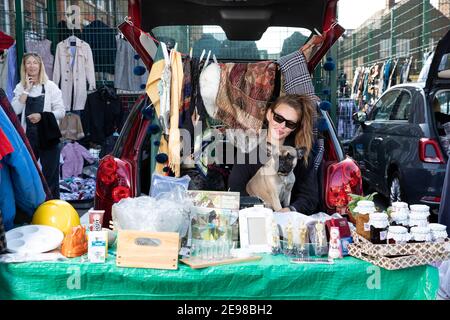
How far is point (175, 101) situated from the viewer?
10.3ft

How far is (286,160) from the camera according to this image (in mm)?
3158

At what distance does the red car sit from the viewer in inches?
127

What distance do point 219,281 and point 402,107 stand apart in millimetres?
4747

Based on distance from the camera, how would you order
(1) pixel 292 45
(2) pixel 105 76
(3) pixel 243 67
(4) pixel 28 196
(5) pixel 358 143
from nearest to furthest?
(4) pixel 28 196 → (3) pixel 243 67 → (1) pixel 292 45 → (5) pixel 358 143 → (2) pixel 105 76

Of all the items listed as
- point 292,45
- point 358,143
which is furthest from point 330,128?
point 358,143

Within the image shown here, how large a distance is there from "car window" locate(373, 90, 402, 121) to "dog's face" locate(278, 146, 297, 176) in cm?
382

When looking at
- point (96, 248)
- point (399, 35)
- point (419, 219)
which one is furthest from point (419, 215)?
point (399, 35)

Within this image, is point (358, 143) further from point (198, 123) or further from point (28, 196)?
point (28, 196)

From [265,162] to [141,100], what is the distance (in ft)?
3.11

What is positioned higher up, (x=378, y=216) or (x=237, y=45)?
(x=237, y=45)

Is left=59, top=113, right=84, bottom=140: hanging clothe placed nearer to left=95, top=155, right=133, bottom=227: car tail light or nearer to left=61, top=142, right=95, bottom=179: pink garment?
left=61, top=142, right=95, bottom=179: pink garment

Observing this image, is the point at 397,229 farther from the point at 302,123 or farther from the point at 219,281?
the point at 302,123

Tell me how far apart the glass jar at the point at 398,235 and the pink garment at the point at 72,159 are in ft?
19.8

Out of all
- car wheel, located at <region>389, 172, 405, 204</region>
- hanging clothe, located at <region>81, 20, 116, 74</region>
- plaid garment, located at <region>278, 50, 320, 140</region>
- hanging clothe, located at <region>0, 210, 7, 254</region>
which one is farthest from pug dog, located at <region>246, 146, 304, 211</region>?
hanging clothe, located at <region>81, 20, 116, 74</region>
